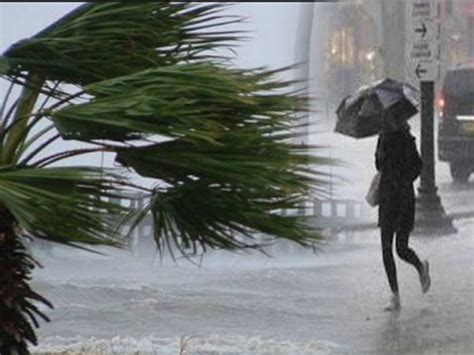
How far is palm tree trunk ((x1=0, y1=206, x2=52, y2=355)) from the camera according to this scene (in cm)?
464

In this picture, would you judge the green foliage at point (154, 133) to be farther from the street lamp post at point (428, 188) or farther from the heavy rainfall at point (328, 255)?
the street lamp post at point (428, 188)

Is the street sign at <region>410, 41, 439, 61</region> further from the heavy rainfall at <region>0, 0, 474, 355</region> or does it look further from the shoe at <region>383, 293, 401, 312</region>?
the shoe at <region>383, 293, 401, 312</region>

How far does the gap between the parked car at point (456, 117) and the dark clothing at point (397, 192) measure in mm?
175

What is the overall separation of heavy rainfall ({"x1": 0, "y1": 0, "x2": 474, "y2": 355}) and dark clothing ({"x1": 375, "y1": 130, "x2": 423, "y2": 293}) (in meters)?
0.05

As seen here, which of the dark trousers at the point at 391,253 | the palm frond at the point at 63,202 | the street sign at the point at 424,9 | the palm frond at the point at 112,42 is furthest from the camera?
the dark trousers at the point at 391,253

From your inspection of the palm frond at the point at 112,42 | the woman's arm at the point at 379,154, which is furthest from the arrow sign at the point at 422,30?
the palm frond at the point at 112,42

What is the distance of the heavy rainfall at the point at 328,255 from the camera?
6.25 metres

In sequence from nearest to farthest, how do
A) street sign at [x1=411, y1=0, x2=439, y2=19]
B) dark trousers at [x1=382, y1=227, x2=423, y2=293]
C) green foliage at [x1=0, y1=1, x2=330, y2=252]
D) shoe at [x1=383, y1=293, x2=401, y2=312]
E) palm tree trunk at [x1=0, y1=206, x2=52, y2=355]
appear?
green foliage at [x1=0, y1=1, x2=330, y2=252] → palm tree trunk at [x1=0, y1=206, x2=52, y2=355] → street sign at [x1=411, y1=0, x2=439, y2=19] → dark trousers at [x1=382, y1=227, x2=423, y2=293] → shoe at [x1=383, y1=293, x2=401, y2=312]

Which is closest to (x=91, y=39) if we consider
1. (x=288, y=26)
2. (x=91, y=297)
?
(x=288, y=26)

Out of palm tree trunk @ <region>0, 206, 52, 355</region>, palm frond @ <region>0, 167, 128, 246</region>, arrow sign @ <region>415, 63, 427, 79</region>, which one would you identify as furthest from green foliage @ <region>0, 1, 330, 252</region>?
arrow sign @ <region>415, 63, 427, 79</region>

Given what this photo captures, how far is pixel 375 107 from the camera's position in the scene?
6305 mm

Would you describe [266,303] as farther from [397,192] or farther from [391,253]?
[397,192]

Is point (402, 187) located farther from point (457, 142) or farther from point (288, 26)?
point (288, 26)

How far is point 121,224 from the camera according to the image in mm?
4812
